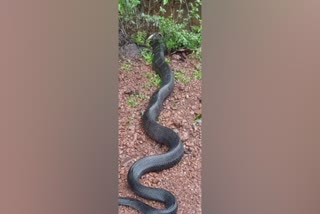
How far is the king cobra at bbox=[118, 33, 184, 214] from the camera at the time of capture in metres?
1.78

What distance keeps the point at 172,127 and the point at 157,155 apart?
0.12m

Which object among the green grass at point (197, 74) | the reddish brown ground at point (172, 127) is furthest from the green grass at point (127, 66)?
the green grass at point (197, 74)

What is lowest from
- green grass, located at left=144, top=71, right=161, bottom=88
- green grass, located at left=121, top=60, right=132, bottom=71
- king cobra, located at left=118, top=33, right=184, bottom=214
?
king cobra, located at left=118, top=33, right=184, bottom=214

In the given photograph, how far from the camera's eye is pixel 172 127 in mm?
1846

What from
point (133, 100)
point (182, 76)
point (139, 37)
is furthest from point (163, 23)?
point (133, 100)

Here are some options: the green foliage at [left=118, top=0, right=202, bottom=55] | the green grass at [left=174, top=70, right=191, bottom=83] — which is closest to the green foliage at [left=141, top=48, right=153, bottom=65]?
the green foliage at [left=118, top=0, right=202, bottom=55]

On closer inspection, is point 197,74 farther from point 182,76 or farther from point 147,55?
point 147,55

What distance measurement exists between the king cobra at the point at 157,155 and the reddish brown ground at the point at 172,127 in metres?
0.02

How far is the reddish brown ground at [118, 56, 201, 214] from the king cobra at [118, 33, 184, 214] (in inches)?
0.7

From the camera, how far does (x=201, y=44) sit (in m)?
1.82

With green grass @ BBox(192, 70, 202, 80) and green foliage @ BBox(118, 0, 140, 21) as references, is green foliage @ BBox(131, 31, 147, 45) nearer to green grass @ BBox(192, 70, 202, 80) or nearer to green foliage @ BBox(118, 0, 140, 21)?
green foliage @ BBox(118, 0, 140, 21)

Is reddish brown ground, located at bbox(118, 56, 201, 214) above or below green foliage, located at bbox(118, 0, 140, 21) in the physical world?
below
